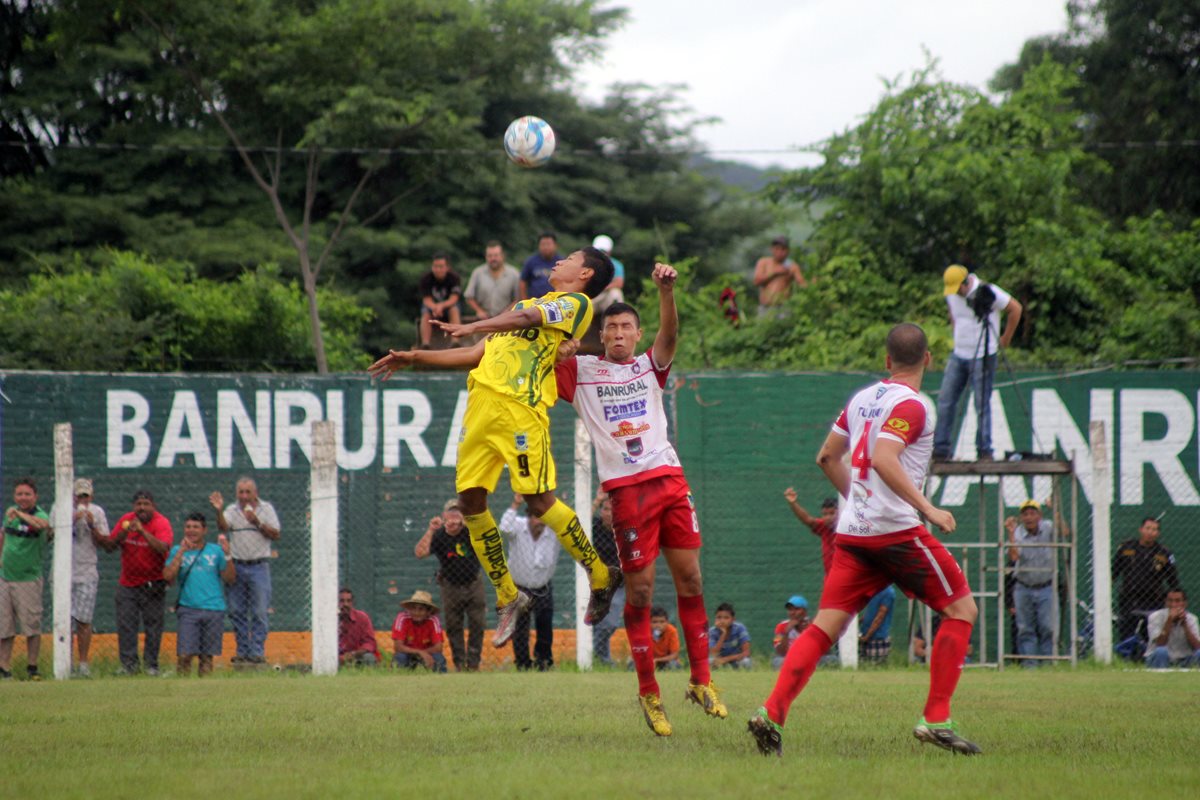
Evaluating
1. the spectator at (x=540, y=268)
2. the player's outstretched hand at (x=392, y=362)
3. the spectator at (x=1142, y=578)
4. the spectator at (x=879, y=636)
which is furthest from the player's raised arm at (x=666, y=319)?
the spectator at (x=540, y=268)

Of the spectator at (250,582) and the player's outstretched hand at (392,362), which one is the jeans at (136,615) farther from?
the player's outstretched hand at (392,362)

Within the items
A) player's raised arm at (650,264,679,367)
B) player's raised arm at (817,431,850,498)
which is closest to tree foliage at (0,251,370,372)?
player's raised arm at (650,264,679,367)

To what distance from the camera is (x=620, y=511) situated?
27.3ft

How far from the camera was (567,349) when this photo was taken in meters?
8.57

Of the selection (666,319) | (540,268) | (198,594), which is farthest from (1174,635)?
(198,594)

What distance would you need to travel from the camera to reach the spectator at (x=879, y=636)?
→ 16062 mm

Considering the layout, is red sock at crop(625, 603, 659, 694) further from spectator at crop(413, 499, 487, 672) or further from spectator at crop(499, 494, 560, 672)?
spectator at crop(413, 499, 487, 672)

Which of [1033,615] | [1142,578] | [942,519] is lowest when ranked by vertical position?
[1033,615]

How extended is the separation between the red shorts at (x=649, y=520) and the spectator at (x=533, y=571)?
24.1 ft

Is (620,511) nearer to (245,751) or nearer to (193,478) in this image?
(245,751)

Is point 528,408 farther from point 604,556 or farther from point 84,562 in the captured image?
point 84,562

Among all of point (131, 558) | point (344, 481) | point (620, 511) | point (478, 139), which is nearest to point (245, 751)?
point (620, 511)

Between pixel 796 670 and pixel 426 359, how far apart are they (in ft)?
8.72

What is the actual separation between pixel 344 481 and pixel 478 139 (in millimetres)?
12324
